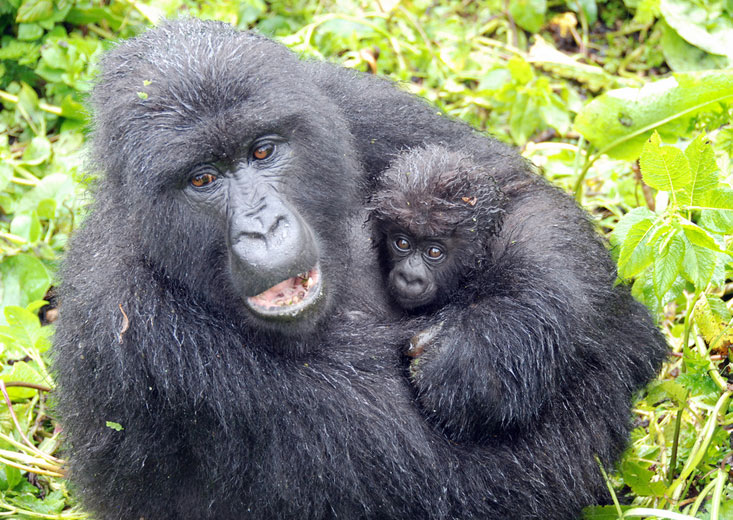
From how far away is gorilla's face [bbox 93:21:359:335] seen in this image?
3.49 metres

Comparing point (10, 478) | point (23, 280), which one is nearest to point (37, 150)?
point (23, 280)

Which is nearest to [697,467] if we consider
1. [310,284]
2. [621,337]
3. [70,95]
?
[621,337]

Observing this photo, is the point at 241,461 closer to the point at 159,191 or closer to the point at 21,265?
the point at 159,191

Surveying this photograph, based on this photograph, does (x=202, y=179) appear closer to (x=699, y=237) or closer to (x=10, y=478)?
(x=699, y=237)

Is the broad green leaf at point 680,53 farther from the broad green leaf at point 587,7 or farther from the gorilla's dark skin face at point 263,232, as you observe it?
the gorilla's dark skin face at point 263,232

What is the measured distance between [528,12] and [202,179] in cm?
511

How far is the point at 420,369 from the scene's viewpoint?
3.83 metres

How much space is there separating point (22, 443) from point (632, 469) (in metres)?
3.41

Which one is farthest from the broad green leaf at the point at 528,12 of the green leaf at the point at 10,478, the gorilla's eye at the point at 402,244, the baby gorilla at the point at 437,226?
the green leaf at the point at 10,478

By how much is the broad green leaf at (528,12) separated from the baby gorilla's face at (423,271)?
4.24 metres

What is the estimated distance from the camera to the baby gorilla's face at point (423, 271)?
4.27 m

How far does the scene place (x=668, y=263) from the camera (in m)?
3.29

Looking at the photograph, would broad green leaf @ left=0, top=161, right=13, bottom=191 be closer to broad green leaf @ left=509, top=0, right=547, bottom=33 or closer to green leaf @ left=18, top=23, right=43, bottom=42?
green leaf @ left=18, top=23, right=43, bottom=42

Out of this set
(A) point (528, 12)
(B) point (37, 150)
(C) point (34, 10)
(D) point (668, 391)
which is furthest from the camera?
(A) point (528, 12)
